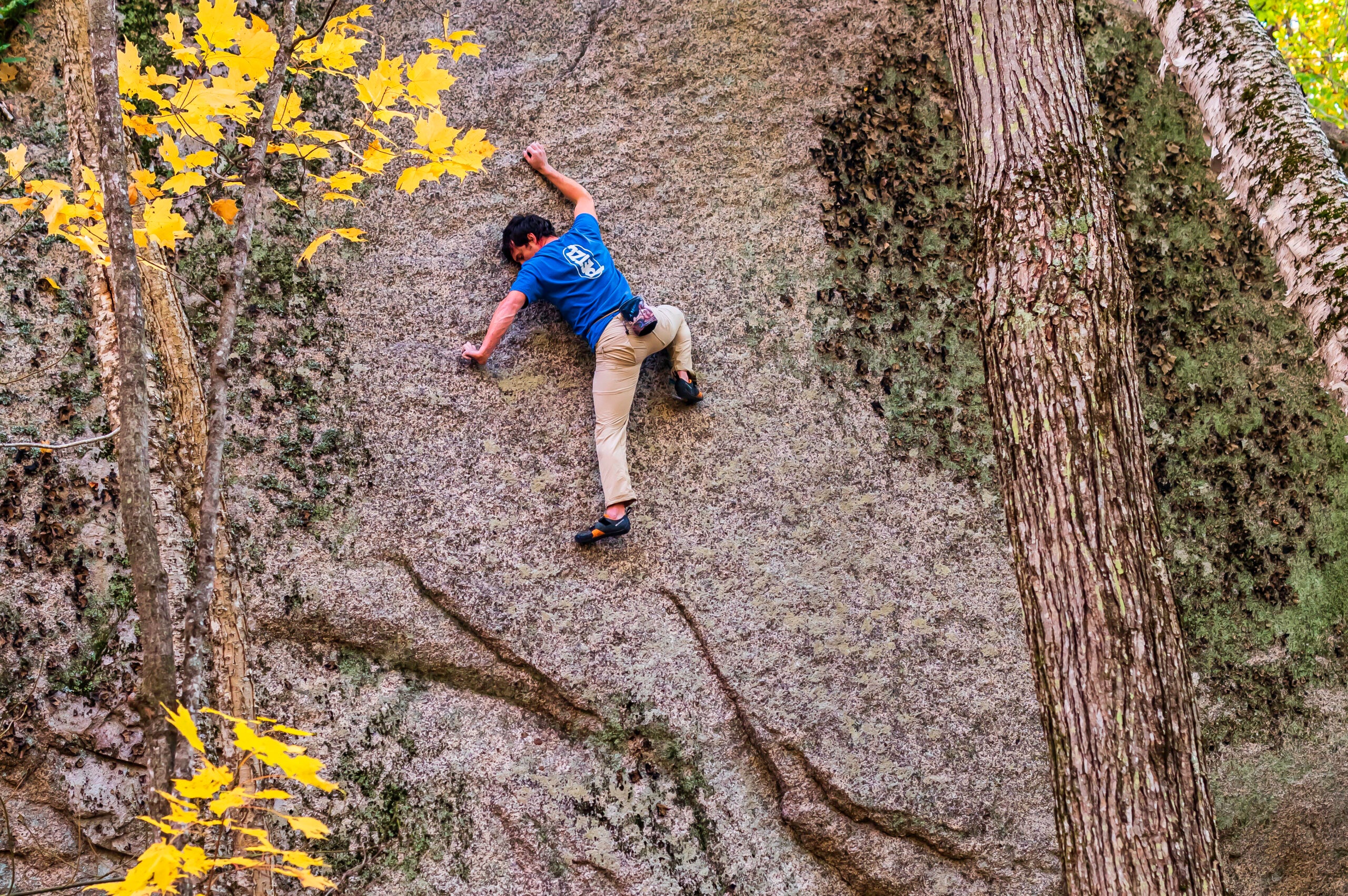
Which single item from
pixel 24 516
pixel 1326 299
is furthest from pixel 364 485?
pixel 1326 299

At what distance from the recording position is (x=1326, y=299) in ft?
10.2

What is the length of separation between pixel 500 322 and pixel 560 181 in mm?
951

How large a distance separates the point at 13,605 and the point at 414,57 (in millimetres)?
3388

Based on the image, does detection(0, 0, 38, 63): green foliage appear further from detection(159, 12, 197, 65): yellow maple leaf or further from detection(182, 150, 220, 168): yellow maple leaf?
detection(182, 150, 220, 168): yellow maple leaf

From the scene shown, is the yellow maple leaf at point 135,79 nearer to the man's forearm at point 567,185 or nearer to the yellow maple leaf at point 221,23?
the yellow maple leaf at point 221,23

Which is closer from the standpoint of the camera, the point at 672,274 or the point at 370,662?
the point at 370,662

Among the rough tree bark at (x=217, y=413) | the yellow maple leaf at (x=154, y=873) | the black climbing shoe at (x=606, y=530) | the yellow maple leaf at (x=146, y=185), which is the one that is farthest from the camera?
the black climbing shoe at (x=606, y=530)

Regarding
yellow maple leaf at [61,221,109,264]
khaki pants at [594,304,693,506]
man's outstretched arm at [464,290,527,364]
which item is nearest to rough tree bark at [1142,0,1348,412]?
khaki pants at [594,304,693,506]

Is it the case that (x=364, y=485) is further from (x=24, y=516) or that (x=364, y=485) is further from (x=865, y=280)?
(x=865, y=280)

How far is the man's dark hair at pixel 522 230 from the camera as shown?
477 centimetres

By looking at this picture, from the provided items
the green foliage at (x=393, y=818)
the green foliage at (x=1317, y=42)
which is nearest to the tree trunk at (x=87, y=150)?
the green foliage at (x=393, y=818)

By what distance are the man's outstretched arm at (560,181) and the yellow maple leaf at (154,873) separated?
3699 millimetres

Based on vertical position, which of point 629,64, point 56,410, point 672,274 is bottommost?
point 56,410

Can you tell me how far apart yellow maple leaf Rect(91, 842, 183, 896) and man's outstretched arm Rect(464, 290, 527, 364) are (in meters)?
2.97
